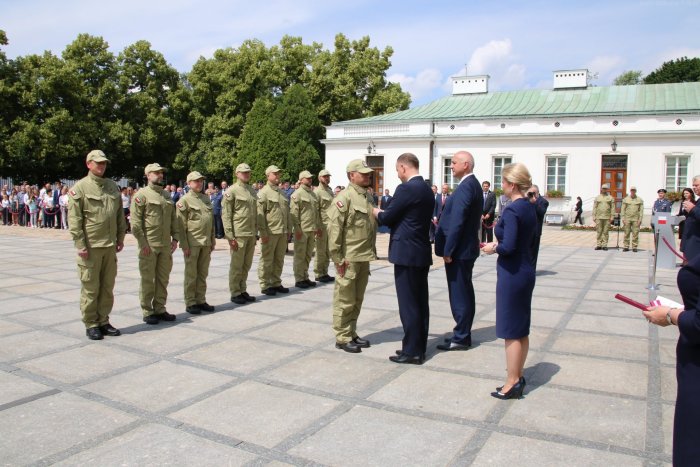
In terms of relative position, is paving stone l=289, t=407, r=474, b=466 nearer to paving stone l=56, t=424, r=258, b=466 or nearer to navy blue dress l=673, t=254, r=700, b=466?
paving stone l=56, t=424, r=258, b=466

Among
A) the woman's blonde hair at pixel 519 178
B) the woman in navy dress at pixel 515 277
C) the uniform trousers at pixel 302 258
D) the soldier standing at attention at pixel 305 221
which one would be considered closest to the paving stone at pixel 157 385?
the woman in navy dress at pixel 515 277

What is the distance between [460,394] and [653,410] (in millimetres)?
1481

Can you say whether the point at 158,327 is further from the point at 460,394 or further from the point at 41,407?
the point at 460,394

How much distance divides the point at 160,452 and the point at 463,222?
11.9 ft

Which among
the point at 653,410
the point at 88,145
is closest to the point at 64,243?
the point at 653,410

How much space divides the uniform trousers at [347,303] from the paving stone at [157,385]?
138 cm

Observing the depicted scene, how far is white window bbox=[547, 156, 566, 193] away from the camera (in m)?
29.3

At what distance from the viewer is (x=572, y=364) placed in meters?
5.72

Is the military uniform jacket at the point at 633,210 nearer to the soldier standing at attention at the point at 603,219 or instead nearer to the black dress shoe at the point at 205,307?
the soldier standing at attention at the point at 603,219

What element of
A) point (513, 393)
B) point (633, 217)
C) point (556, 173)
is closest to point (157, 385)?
point (513, 393)

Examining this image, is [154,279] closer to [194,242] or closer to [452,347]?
[194,242]

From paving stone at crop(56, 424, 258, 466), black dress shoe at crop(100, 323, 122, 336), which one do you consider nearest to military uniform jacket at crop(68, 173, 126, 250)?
black dress shoe at crop(100, 323, 122, 336)

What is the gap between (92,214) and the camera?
6.64m

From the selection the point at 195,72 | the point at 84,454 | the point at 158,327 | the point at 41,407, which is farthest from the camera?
the point at 195,72
